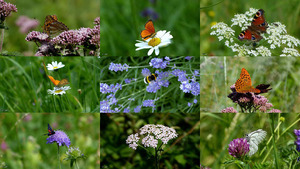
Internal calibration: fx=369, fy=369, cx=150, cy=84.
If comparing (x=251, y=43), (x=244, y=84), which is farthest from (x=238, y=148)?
(x=251, y=43)

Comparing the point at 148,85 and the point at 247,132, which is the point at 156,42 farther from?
the point at 247,132

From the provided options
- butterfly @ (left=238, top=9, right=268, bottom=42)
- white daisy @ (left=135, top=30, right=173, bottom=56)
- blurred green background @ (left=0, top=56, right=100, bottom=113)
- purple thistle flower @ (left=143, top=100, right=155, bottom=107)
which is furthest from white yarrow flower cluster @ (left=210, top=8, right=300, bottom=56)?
blurred green background @ (left=0, top=56, right=100, bottom=113)

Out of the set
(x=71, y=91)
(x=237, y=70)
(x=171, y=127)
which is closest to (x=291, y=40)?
(x=237, y=70)

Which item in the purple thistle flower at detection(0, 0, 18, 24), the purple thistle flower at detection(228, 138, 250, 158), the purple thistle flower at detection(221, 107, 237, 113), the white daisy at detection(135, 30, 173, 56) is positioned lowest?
the purple thistle flower at detection(228, 138, 250, 158)

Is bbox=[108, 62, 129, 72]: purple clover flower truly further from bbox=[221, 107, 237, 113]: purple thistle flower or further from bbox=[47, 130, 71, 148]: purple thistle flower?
bbox=[221, 107, 237, 113]: purple thistle flower

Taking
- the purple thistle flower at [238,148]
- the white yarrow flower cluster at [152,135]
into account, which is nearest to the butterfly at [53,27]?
the white yarrow flower cluster at [152,135]
